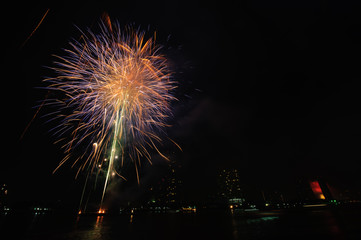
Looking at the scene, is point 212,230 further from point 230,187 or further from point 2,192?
point 230,187

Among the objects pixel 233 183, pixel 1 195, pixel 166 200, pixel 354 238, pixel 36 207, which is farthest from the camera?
pixel 166 200

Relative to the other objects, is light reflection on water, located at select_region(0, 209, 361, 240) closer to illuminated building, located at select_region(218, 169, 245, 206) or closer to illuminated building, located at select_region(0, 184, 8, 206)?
illuminated building, located at select_region(0, 184, 8, 206)

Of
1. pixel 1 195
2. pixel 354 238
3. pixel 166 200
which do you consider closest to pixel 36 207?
pixel 1 195

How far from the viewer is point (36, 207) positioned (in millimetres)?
109875

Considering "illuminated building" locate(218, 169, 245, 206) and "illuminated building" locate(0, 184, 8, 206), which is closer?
"illuminated building" locate(0, 184, 8, 206)

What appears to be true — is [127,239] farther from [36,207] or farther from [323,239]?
[36,207]

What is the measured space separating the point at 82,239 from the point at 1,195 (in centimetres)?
12178

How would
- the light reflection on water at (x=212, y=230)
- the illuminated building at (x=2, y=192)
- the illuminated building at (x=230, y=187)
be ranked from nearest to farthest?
1. the light reflection on water at (x=212, y=230)
2. the illuminated building at (x=2, y=192)
3. the illuminated building at (x=230, y=187)

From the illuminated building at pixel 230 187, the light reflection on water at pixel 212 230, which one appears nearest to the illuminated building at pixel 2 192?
the light reflection on water at pixel 212 230

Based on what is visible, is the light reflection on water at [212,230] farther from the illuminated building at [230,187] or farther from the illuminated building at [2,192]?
the illuminated building at [230,187]

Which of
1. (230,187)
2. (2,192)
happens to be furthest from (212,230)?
(230,187)

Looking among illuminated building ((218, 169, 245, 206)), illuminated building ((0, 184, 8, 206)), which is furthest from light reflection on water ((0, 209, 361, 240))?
illuminated building ((218, 169, 245, 206))

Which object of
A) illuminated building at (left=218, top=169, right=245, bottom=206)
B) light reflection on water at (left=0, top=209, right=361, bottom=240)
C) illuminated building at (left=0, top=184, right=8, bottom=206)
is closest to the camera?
light reflection on water at (left=0, top=209, right=361, bottom=240)

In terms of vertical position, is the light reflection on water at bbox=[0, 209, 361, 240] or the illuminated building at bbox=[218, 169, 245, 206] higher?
the illuminated building at bbox=[218, 169, 245, 206]
